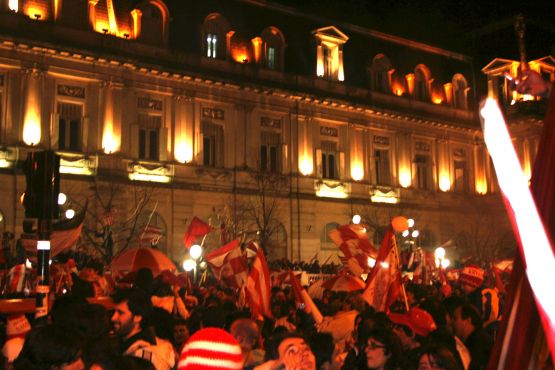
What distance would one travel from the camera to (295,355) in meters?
4.87

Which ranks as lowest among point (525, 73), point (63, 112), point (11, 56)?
point (525, 73)

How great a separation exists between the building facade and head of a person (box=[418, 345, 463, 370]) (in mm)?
23101

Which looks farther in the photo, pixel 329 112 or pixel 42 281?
pixel 329 112

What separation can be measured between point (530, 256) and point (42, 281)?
306 inches

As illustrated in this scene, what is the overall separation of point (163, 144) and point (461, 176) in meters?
20.8

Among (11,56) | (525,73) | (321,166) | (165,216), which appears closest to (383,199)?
(321,166)

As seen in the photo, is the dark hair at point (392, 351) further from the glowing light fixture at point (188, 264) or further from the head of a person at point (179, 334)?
the glowing light fixture at point (188, 264)

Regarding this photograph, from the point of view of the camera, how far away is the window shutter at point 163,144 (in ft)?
108

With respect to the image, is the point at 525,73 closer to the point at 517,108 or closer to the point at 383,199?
the point at 383,199

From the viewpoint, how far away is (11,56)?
2897cm

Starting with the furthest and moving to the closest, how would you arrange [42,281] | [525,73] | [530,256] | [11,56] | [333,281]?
1. [11,56]
2. [333,281]
3. [42,281]
4. [525,73]
5. [530,256]

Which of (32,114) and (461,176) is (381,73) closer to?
(461,176)

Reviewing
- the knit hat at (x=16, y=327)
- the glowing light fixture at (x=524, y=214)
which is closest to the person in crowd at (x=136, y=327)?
the knit hat at (x=16, y=327)

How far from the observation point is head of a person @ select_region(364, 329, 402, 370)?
5734 millimetres
